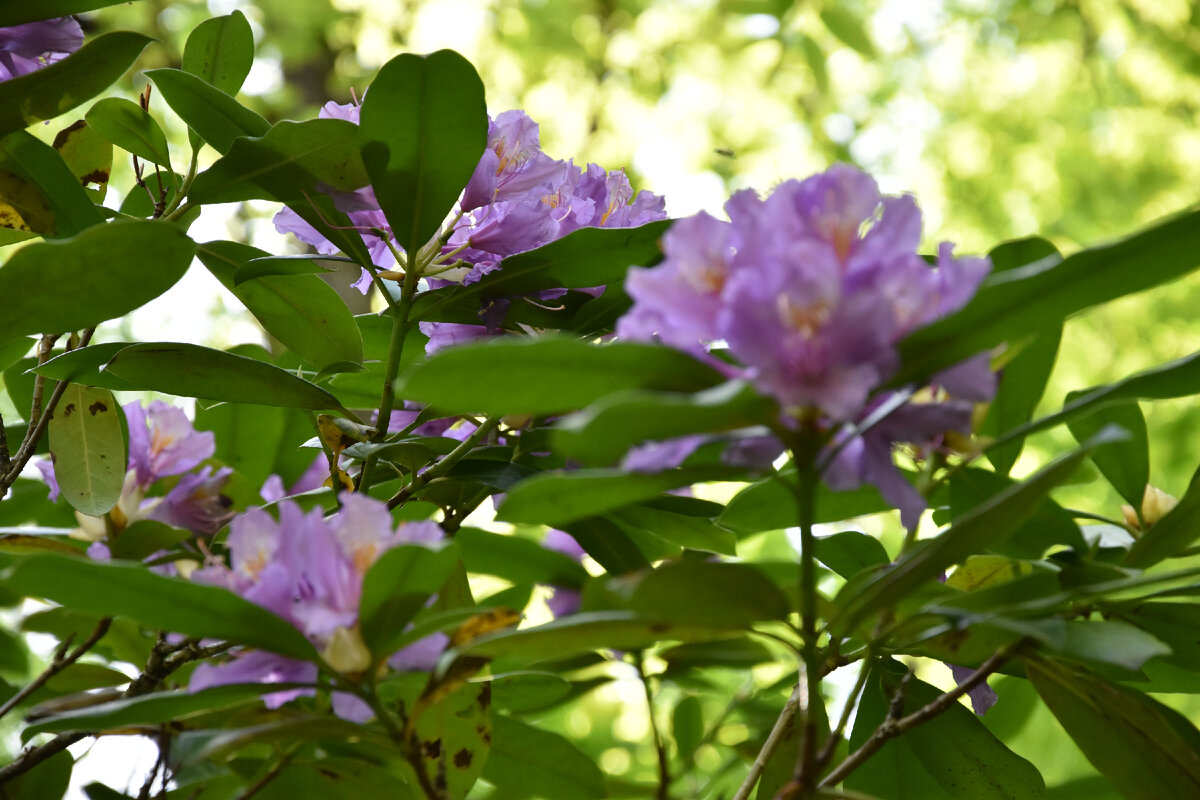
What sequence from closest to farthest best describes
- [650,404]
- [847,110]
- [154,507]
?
[650,404], [154,507], [847,110]

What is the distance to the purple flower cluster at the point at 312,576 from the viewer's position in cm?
50

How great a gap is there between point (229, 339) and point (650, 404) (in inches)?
180

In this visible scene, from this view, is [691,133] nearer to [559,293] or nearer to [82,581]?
[559,293]

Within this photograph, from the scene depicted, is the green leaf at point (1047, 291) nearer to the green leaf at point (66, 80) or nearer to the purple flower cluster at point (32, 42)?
the green leaf at point (66, 80)

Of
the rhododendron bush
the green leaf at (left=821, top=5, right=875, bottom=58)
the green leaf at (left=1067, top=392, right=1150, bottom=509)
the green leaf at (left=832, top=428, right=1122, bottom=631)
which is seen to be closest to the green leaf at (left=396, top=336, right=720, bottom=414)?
the rhododendron bush

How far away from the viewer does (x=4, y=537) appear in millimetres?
801

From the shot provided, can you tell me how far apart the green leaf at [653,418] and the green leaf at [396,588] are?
10 cm

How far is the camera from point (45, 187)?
31.1 inches

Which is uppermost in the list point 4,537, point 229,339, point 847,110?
point 847,110

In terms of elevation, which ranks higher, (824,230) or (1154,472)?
(1154,472)

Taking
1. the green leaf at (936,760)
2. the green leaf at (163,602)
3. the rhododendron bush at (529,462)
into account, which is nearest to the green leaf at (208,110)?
the rhododendron bush at (529,462)

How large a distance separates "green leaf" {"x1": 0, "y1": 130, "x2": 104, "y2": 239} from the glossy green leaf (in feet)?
1.40

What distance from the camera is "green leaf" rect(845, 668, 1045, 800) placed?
686 millimetres

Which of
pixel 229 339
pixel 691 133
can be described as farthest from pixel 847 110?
pixel 229 339
